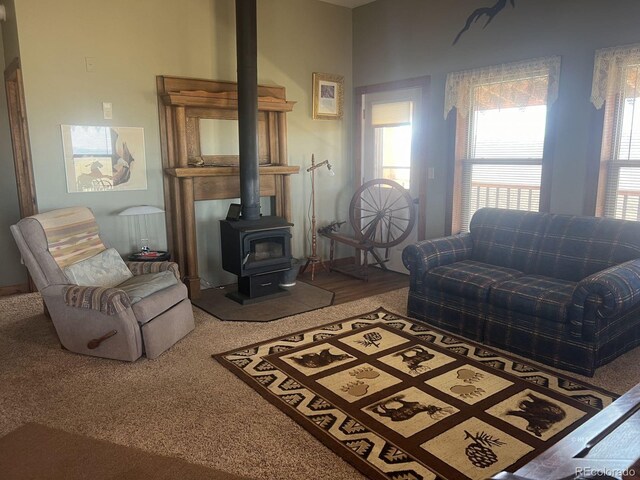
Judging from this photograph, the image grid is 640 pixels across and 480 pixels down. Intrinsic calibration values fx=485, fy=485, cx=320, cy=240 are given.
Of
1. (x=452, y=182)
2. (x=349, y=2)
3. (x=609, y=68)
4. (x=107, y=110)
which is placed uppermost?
(x=349, y=2)

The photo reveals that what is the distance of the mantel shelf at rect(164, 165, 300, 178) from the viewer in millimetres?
4645

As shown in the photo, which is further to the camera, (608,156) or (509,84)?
(509,84)

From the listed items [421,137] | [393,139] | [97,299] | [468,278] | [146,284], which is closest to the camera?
[97,299]

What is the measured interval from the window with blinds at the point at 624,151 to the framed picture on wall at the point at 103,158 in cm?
414

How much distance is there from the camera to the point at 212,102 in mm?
4898

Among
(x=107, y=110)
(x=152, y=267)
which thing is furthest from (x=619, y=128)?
(x=107, y=110)

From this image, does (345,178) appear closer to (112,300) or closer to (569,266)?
(569,266)

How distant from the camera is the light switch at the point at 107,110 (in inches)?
176

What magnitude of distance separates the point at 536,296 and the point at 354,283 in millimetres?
2388

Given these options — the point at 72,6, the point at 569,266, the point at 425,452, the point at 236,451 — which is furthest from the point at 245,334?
the point at 72,6

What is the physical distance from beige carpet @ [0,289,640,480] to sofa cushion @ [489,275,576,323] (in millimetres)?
484

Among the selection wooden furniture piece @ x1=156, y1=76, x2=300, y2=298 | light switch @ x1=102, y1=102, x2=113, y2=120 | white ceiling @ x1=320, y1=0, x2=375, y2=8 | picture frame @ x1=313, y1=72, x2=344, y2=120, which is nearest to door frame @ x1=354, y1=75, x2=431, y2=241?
picture frame @ x1=313, y1=72, x2=344, y2=120

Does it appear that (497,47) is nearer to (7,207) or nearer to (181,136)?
(181,136)

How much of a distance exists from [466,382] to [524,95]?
2.69 meters
